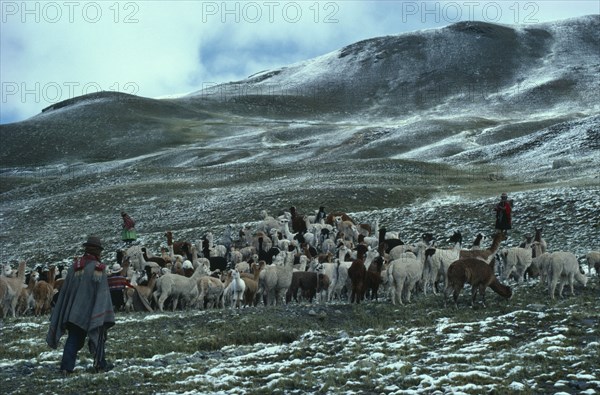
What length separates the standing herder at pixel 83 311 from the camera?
1233 cm

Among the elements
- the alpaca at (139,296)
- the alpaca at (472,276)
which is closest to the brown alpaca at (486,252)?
the alpaca at (472,276)

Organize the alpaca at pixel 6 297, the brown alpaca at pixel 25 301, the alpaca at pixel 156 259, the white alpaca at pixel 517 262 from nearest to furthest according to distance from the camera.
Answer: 1. the alpaca at pixel 6 297
2. the brown alpaca at pixel 25 301
3. the white alpaca at pixel 517 262
4. the alpaca at pixel 156 259

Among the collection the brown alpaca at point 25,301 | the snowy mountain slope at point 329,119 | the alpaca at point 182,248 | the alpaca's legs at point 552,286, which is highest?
the snowy mountain slope at point 329,119

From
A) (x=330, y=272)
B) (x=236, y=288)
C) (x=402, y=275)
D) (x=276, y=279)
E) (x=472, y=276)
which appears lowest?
(x=236, y=288)

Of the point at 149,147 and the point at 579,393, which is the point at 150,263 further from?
the point at 149,147

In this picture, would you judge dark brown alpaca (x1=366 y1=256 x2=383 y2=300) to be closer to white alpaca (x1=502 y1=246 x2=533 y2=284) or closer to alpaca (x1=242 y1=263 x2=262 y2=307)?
alpaca (x1=242 y1=263 x2=262 y2=307)

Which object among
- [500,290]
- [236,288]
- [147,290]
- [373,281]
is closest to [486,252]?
[373,281]

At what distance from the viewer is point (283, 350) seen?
13.8 meters

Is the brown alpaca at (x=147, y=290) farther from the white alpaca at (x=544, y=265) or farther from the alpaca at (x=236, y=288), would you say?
the white alpaca at (x=544, y=265)

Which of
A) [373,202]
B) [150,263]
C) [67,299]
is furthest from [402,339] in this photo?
[373,202]

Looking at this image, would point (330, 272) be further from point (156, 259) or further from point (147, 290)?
point (156, 259)

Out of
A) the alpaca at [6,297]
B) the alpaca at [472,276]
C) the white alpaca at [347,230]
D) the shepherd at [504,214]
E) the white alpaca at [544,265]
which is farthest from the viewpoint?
the white alpaca at [347,230]

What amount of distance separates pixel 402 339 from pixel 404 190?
34347 mm

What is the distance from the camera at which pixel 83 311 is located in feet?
40.7
